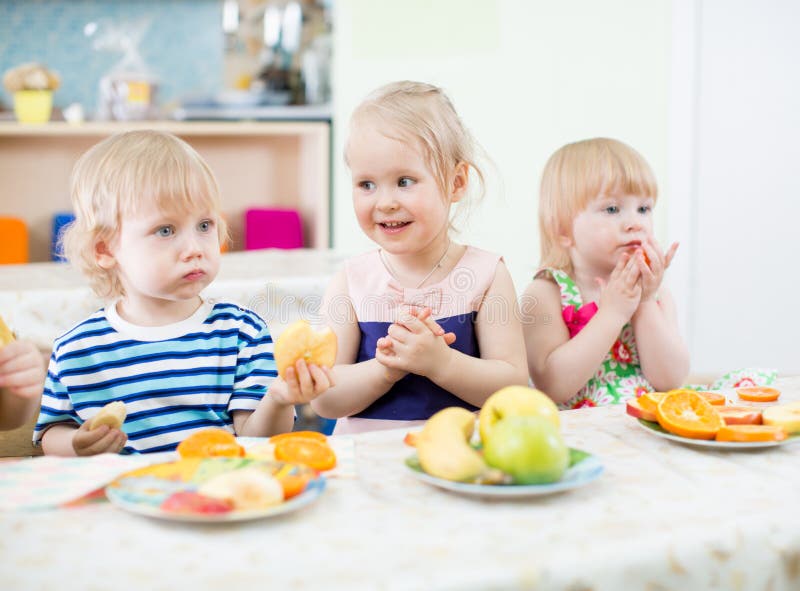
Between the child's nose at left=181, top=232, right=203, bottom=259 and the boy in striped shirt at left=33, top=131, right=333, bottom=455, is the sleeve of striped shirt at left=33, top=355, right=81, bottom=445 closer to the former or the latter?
the boy in striped shirt at left=33, top=131, right=333, bottom=455

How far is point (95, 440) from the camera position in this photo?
1.10m

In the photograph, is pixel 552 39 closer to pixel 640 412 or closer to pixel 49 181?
pixel 49 181

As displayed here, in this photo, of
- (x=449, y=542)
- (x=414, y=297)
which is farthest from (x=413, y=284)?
(x=449, y=542)

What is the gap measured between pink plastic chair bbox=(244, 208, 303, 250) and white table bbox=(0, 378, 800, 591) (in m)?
2.81

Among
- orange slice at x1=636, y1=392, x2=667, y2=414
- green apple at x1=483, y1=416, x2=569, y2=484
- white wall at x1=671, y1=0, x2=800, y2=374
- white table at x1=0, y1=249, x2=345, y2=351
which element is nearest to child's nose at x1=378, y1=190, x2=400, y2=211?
orange slice at x1=636, y1=392, x2=667, y2=414

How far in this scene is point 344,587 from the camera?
0.62 meters

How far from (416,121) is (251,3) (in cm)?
272

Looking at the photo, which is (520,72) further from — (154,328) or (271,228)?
(154,328)

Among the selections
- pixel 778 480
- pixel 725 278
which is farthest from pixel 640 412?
pixel 725 278

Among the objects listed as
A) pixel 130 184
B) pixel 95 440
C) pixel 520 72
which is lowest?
pixel 95 440

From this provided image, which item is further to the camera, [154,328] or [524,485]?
[154,328]

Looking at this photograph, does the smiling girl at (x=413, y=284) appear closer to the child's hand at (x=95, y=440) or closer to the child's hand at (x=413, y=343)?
the child's hand at (x=413, y=343)

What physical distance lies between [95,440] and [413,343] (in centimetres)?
41

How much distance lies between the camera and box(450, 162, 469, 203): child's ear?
55.2 inches
